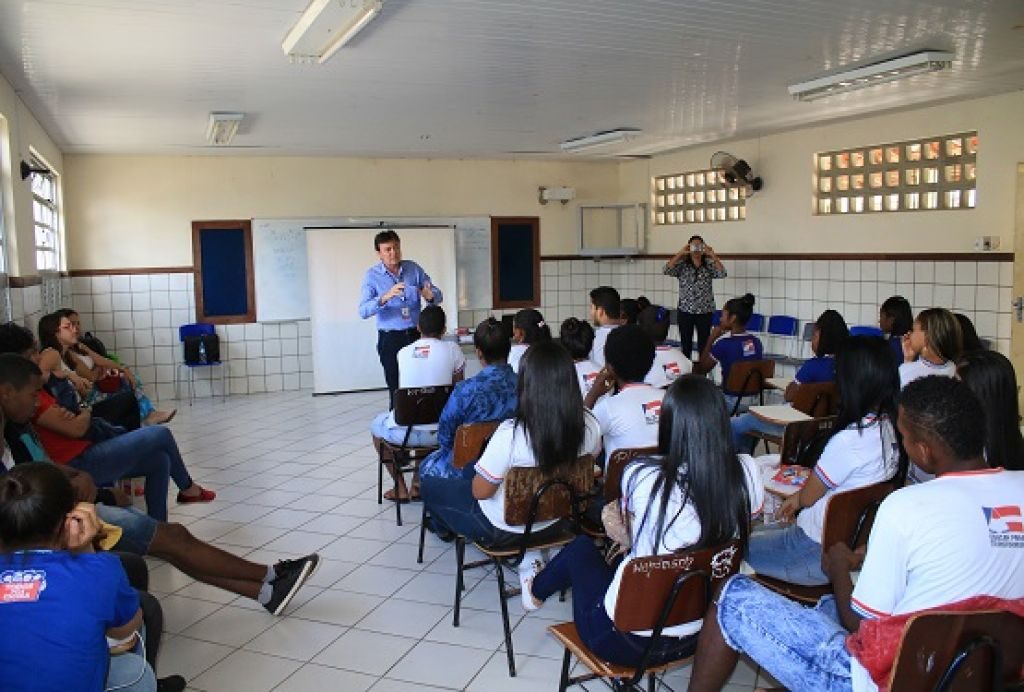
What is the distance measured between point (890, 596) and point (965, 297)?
554 cm

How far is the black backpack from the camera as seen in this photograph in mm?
8352

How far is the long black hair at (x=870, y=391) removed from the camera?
8.64 feet

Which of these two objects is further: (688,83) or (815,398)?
(688,83)

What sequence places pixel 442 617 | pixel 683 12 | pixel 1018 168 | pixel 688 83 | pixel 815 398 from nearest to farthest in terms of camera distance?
pixel 442 617 < pixel 683 12 < pixel 815 398 < pixel 688 83 < pixel 1018 168

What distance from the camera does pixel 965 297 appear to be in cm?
642

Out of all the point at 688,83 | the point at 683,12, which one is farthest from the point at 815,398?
the point at 688,83

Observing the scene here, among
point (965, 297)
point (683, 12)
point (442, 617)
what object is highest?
→ point (683, 12)

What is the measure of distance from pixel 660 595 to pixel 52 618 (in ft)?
4.66

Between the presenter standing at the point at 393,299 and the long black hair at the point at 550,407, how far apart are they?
10.0ft

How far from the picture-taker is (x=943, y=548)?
5.47 ft

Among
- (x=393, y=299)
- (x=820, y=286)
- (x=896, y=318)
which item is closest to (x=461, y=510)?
(x=393, y=299)

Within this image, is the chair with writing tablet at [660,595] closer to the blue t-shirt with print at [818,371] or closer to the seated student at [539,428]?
the seated student at [539,428]

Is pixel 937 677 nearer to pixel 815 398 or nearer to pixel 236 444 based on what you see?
pixel 815 398

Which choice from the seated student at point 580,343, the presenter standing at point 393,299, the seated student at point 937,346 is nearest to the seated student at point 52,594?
the seated student at point 580,343
